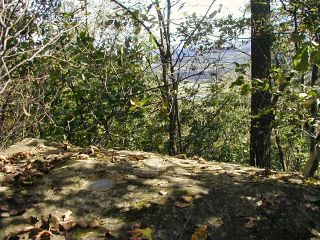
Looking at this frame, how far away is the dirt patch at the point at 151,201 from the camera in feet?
7.95

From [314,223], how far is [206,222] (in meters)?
0.69

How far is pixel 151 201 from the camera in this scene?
2689mm

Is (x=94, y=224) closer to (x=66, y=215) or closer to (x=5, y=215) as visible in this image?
(x=66, y=215)

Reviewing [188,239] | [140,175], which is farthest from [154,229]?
[140,175]

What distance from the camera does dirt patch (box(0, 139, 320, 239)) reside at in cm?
242

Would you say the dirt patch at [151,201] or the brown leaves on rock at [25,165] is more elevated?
the brown leaves on rock at [25,165]

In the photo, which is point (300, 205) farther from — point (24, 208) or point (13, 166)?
point (13, 166)

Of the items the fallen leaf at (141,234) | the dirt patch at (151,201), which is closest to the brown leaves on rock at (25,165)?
the dirt patch at (151,201)

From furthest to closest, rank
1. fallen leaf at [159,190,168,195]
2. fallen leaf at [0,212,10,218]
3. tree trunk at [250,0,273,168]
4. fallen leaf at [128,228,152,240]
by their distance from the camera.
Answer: tree trunk at [250,0,273,168] < fallen leaf at [159,190,168,195] < fallen leaf at [0,212,10,218] < fallen leaf at [128,228,152,240]

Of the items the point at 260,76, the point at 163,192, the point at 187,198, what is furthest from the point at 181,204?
the point at 260,76

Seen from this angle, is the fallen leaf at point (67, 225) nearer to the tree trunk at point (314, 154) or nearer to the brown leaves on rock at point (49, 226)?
the brown leaves on rock at point (49, 226)

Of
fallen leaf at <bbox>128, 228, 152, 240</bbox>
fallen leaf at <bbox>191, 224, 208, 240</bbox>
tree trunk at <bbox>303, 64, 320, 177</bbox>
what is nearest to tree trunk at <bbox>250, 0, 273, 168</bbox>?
tree trunk at <bbox>303, 64, 320, 177</bbox>

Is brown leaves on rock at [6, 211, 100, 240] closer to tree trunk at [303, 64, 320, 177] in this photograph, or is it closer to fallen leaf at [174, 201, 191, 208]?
fallen leaf at [174, 201, 191, 208]

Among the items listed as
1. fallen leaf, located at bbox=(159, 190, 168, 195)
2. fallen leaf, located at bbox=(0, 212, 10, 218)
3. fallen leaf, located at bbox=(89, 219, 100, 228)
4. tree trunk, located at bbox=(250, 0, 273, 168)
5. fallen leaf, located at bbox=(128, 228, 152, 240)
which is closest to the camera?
fallen leaf, located at bbox=(128, 228, 152, 240)
